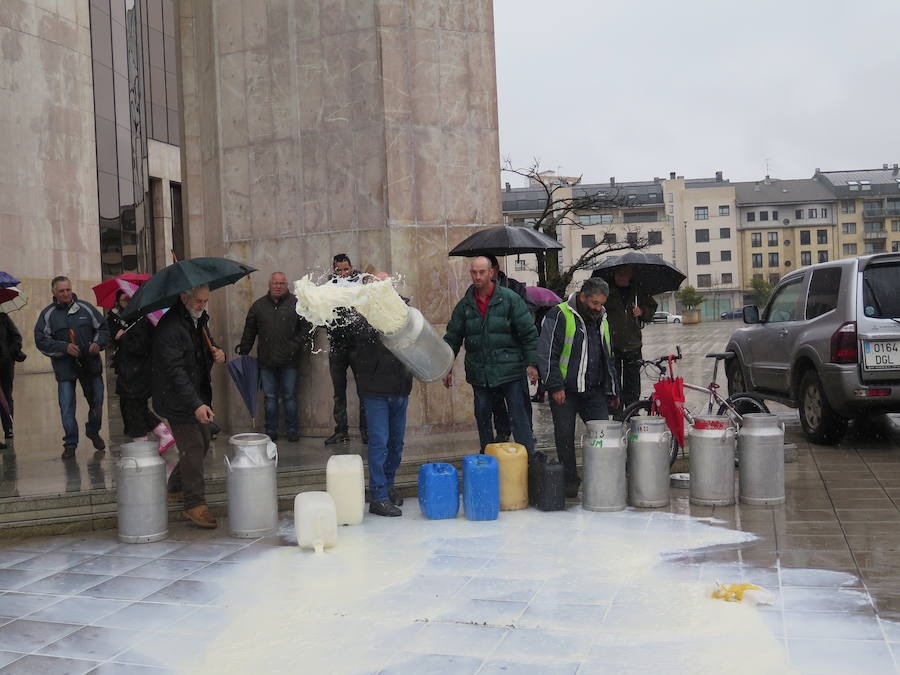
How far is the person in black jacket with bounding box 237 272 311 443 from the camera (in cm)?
1070

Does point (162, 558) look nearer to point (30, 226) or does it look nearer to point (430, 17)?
point (430, 17)

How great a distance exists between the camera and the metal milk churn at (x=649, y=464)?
25.7ft

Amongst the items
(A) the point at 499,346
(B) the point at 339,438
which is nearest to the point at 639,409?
(A) the point at 499,346

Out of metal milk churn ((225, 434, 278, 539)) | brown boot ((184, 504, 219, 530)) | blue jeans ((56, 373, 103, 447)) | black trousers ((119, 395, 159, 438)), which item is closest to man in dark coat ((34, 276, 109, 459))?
blue jeans ((56, 373, 103, 447))

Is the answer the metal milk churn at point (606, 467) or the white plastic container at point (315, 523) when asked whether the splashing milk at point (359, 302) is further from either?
the metal milk churn at point (606, 467)

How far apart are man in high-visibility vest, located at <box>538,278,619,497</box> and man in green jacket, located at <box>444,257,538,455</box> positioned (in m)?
0.17

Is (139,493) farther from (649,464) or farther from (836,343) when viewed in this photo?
(836,343)

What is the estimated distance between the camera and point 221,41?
11.6 meters

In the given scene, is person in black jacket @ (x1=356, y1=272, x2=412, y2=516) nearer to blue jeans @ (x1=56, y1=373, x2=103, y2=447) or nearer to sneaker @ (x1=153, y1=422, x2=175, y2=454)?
sneaker @ (x1=153, y1=422, x2=175, y2=454)

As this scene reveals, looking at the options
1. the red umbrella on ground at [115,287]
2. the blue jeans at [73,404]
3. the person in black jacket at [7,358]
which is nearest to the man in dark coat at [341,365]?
the red umbrella on ground at [115,287]

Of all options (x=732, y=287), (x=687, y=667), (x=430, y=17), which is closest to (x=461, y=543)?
(x=687, y=667)

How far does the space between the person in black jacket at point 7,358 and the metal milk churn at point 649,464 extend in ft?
25.2

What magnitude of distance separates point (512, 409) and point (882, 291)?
4.45 m

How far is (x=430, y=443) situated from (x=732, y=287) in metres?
100
